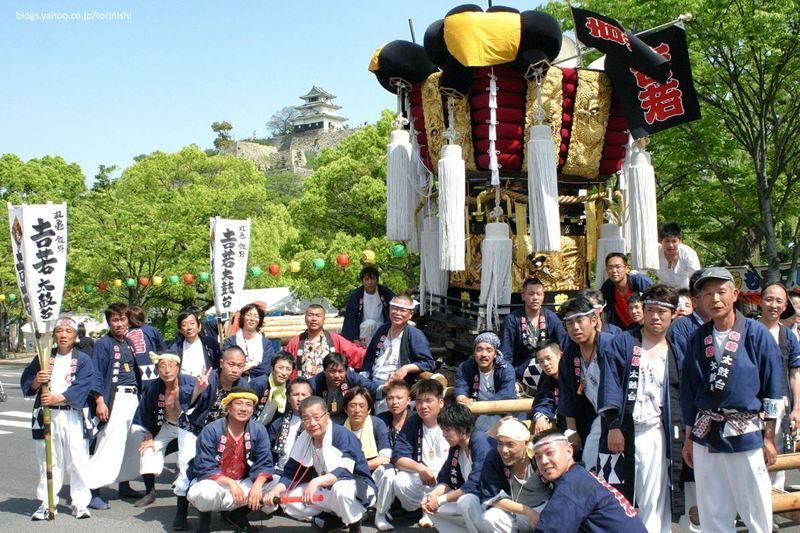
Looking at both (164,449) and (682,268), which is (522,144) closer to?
(682,268)

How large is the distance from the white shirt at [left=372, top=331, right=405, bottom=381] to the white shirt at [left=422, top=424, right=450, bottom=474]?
4.00 ft

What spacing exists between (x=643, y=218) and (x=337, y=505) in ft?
13.6

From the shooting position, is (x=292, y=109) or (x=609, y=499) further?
(x=292, y=109)

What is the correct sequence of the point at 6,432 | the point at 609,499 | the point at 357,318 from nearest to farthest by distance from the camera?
the point at 609,499, the point at 357,318, the point at 6,432

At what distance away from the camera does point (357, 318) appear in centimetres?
817

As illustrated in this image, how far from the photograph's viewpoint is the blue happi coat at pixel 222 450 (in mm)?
5680

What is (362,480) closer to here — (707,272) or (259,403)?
(259,403)

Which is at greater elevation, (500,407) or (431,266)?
(431,266)

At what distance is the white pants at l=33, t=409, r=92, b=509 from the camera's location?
6.38 meters

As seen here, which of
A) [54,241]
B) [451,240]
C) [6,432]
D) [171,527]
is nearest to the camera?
[171,527]

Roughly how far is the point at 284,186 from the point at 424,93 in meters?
57.7

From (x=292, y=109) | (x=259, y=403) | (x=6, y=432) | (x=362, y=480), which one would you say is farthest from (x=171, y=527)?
(x=292, y=109)

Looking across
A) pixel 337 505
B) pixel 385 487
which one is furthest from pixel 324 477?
pixel 385 487

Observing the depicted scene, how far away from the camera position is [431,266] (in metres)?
8.73
